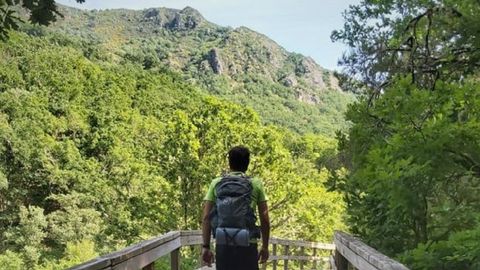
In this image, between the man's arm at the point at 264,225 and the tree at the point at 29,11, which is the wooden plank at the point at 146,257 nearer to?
the man's arm at the point at 264,225

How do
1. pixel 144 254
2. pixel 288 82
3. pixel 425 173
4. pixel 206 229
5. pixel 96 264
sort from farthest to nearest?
1. pixel 288 82
2. pixel 425 173
3. pixel 206 229
4. pixel 144 254
5. pixel 96 264

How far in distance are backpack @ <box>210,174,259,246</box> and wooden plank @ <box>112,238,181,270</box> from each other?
490 millimetres

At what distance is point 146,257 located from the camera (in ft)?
12.3

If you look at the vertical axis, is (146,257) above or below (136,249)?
below

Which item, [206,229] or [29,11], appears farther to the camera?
[29,11]

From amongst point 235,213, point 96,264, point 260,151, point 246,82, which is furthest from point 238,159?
point 246,82

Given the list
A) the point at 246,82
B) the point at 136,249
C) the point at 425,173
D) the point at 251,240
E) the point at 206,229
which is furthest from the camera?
the point at 246,82

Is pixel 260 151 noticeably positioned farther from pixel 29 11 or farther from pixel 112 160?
pixel 112 160

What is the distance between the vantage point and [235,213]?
139 inches

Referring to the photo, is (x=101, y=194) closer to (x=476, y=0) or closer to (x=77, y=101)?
(x=77, y=101)

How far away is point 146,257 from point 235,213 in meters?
0.70

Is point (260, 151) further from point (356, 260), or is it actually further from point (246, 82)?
point (246, 82)

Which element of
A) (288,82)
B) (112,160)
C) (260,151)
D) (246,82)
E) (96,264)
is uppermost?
(288,82)

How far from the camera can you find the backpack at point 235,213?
352 centimetres
